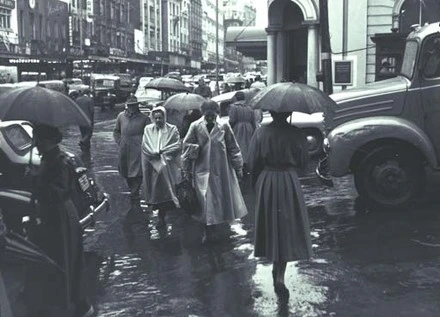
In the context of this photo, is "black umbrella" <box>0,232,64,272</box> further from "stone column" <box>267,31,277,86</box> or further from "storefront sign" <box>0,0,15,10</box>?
"storefront sign" <box>0,0,15,10</box>

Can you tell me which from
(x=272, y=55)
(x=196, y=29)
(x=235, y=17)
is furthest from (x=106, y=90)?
(x=235, y=17)

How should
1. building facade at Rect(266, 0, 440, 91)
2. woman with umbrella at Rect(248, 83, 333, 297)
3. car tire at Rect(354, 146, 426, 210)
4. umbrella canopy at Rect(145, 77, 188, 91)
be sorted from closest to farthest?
woman with umbrella at Rect(248, 83, 333, 297), car tire at Rect(354, 146, 426, 210), umbrella canopy at Rect(145, 77, 188, 91), building facade at Rect(266, 0, 440, 91)

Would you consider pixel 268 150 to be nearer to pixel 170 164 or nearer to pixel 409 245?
pixel 409 245

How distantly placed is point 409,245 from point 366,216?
1641mm

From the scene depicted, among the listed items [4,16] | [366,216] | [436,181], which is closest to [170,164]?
[366,216]

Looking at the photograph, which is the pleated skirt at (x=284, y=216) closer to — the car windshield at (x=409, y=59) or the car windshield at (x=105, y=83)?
the car windshield at (x=409, y=59)

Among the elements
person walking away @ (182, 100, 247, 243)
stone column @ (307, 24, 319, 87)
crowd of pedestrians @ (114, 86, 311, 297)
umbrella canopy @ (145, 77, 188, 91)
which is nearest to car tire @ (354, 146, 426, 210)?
crowd of pedestrians @ (114, 86, 311, 297)

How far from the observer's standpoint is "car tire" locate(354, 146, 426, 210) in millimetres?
9281

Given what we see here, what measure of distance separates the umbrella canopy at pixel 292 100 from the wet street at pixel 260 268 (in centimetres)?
169

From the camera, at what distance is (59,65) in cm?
4794

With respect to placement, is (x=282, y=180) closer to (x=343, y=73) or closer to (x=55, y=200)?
(x=55, y=200)

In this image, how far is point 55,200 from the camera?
5078 millimetres

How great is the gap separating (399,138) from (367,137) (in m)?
0.44

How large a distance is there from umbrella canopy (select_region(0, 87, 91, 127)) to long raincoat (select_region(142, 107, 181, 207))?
371 centimetres
